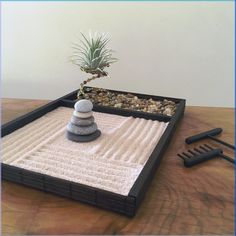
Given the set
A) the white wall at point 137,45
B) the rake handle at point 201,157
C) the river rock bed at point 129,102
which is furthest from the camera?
the white wall at point 137,45

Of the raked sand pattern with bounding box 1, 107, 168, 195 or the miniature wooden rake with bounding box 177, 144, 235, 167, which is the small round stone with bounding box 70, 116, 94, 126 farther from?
the miniature wooden rake with bounding box 177, 144, 235, 167

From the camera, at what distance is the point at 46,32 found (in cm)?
141

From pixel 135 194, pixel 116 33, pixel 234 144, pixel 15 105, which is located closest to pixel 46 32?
pixel 116 33

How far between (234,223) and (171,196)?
4.1 inches

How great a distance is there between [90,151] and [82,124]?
0.26 ft

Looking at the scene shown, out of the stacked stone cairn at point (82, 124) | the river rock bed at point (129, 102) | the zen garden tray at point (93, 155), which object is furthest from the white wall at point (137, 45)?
the stacked stone cairn at point (82, 124)

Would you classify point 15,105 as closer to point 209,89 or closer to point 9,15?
point 9,15

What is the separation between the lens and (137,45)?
4.50ft

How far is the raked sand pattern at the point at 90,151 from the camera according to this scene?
0.49 m

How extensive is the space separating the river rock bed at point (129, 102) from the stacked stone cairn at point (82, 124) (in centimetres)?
24

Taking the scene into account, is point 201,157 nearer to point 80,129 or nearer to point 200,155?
point 200,155

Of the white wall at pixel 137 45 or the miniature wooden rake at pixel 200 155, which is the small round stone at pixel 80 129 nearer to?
the miniature wooden rake at pixel 200 155

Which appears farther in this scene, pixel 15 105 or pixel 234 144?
pixel 15 105

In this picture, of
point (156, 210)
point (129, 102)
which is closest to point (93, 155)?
point (156, 210)
